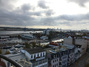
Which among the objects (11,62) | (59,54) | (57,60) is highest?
(11,62)

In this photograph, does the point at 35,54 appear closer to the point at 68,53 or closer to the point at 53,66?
the point at 53,66

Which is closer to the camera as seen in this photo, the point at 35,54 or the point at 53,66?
the point at 35,54

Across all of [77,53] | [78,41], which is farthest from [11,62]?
[78,41]

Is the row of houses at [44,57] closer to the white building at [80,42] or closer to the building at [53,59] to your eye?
the building at [53,59]

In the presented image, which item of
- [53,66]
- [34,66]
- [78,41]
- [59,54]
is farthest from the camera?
[78,41]

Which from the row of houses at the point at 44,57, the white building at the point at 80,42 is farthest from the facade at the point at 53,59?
the white building at the point at 80,42

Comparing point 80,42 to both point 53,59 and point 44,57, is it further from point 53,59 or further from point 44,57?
point 44,57

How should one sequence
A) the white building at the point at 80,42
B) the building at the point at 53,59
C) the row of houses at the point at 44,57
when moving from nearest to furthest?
the row of houses at the point at 44,57
the building at the point at 53,59
the white building at the point at 80,42

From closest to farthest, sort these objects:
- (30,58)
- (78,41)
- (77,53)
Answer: (30,58) < (77,53) < (78,41)

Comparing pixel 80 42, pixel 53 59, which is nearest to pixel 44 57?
pixel 53 59

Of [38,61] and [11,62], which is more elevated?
[11,62]
